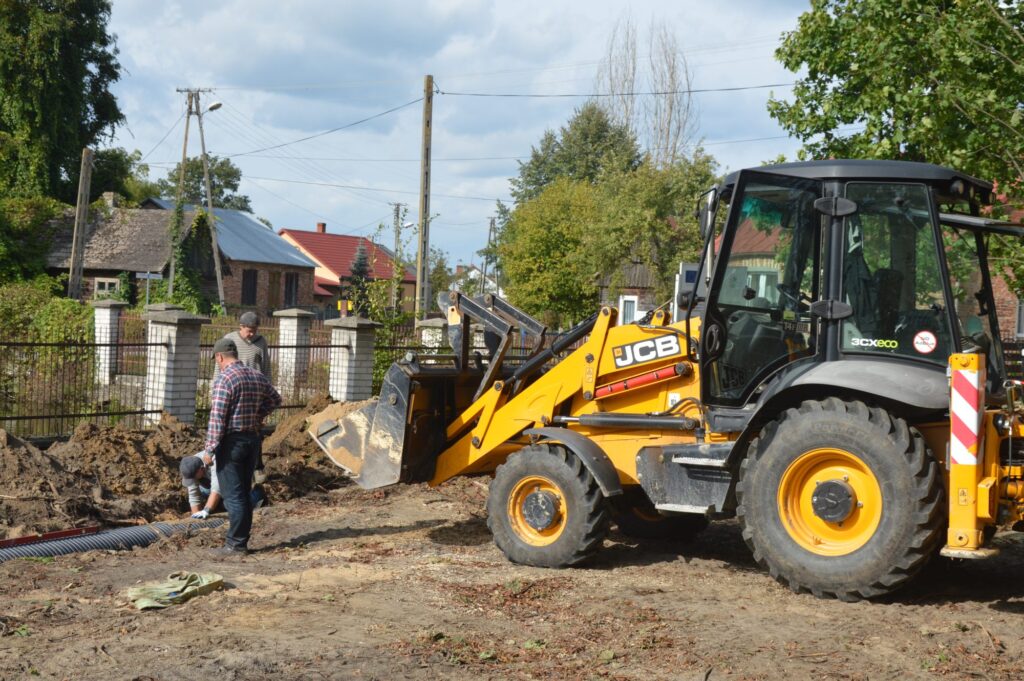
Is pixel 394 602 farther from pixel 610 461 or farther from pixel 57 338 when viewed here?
pixel 57 338

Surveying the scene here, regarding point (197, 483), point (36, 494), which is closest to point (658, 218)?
point (197, 483)

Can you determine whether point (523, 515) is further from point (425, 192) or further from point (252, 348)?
point (425, 192)

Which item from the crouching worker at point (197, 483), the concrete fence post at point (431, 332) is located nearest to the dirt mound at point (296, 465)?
the crouching worker at point (197, 483)

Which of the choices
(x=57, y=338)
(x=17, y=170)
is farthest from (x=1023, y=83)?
(x=17, y=170)

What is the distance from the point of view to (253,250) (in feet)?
176

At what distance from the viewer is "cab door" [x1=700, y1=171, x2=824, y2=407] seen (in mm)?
6824

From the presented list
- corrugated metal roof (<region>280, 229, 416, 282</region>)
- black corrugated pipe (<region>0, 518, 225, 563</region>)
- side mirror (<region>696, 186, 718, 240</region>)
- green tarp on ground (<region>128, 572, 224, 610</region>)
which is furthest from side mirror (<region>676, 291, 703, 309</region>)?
corrugated metal roof (<region>280, 229, 416, 282</region>)

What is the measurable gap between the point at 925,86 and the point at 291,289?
1805 inches

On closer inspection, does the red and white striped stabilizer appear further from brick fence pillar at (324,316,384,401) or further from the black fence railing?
brick fence pillar at (324,316,384,401)

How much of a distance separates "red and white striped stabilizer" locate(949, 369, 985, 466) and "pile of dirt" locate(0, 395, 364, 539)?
6706mm

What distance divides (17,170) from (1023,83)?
40.2 metres

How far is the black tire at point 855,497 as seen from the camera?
6039 mm

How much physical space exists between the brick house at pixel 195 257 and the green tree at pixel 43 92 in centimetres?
243

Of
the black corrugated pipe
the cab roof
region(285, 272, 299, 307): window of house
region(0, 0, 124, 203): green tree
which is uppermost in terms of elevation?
region(0, 0, 124, 203): green tree
